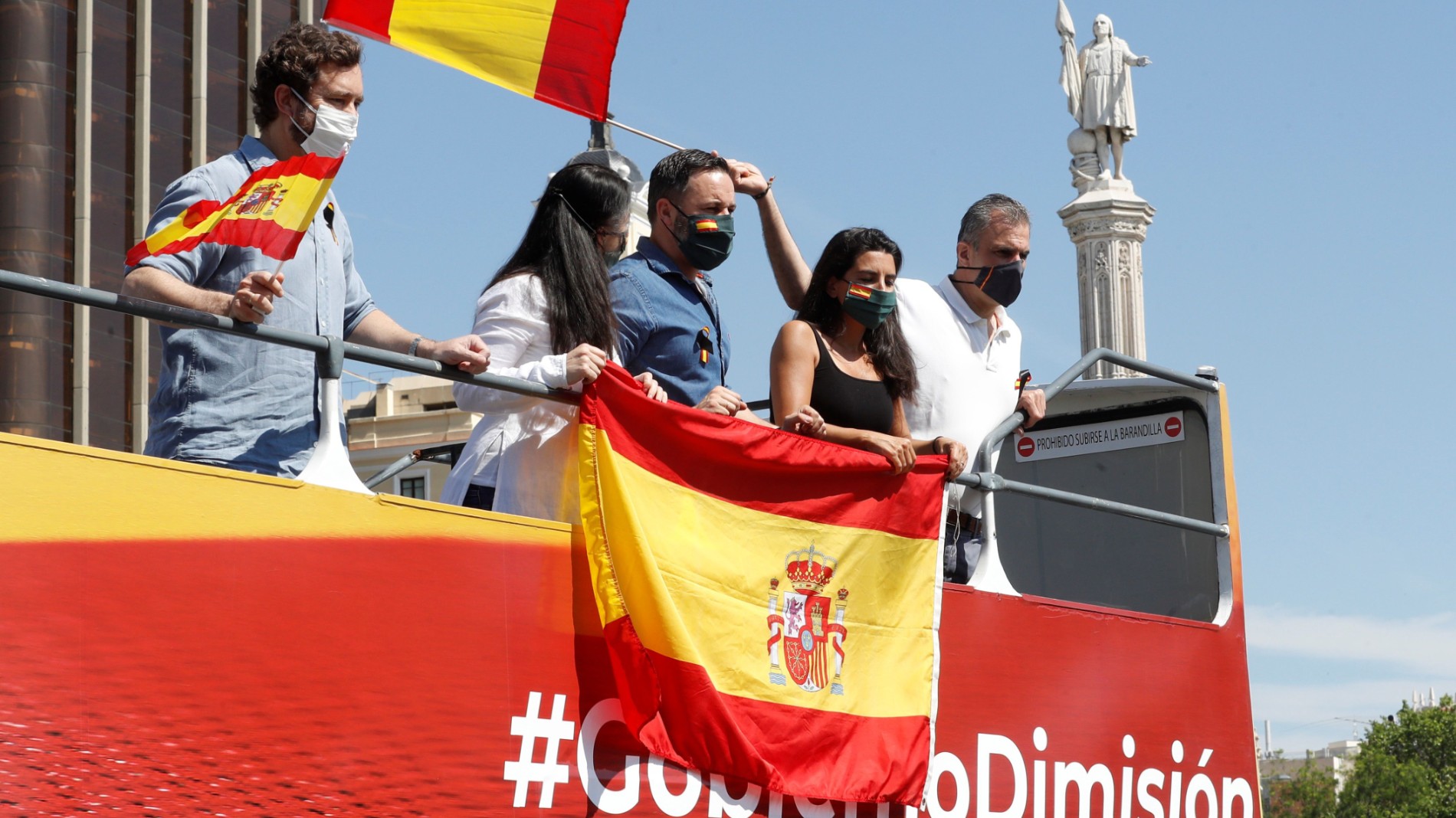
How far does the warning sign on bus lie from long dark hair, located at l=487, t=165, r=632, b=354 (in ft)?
12.3

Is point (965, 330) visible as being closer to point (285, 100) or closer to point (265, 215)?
point (285, 100)

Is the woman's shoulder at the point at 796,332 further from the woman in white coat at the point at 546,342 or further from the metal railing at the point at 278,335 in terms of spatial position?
the metal railing at the point at 278,335

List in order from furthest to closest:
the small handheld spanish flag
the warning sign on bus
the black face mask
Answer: the warning sign on bus, the black face mask, the small handheld spanish flag

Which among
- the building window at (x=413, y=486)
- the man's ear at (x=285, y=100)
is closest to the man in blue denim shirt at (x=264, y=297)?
the man's ear at (x=285, y=100)

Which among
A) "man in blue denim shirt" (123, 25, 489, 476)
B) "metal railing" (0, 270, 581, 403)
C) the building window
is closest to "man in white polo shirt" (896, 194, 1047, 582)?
"metal railing" (0, 270, 581, 403)

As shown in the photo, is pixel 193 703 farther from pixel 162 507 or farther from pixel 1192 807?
pixel 1192 807

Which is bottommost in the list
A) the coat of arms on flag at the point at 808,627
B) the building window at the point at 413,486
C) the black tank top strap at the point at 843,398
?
the coat of arms on flag at the point at 808,627

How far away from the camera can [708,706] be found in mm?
4480

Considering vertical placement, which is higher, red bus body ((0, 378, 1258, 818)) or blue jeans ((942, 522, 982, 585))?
blue jeans ((942, 522, 982, 585))

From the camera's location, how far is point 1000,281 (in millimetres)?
5984

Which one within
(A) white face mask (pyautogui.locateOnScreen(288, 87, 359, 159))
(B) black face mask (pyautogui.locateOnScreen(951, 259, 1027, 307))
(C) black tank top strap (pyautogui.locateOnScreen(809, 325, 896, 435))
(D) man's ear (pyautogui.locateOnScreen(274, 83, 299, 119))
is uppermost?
(B) black face mask (pyautogui.locateOnScreen(951, 259, 1027, 307))

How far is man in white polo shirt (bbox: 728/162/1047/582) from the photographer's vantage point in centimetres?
573

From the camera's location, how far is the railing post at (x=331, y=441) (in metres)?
4.05

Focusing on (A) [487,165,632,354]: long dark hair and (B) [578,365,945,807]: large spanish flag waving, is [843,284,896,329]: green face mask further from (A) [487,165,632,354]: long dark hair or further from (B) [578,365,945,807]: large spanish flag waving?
(A) [487,165,632,354]: long dark hair
